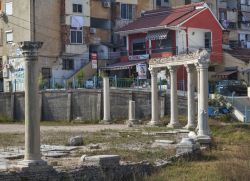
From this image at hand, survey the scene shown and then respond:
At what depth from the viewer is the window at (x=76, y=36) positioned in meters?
62.6

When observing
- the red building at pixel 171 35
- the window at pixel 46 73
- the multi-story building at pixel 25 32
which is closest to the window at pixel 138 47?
the red building at pixel 171 35

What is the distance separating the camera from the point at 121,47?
6606cm

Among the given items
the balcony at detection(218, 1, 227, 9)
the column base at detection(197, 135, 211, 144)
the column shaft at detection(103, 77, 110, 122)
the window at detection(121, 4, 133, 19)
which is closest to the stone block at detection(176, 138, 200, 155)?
the column base at detection(197, 135, 211, 144)

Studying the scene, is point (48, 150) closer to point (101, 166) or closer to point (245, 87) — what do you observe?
A: point (101, 166)

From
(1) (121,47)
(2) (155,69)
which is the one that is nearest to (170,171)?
(2) (155,69)

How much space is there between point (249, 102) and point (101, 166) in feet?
107

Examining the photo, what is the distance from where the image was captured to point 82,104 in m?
52.9

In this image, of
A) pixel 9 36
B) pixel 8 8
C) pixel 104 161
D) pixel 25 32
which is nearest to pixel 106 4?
pixel 25 32

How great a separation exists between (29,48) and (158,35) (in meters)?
44.9

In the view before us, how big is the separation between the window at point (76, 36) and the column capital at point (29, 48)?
150 ft

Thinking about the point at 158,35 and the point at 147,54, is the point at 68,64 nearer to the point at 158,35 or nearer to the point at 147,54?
the point at 147,54

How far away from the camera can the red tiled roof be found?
2375 inches

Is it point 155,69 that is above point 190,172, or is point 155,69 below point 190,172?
above

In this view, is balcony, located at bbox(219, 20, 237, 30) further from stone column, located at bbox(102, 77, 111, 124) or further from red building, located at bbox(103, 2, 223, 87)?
stone column, located at bbox(102, 77, 111, 124)
